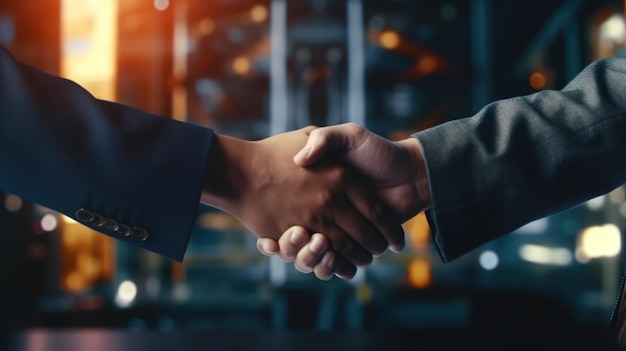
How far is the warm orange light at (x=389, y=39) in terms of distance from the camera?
Answer: 17.3 feet

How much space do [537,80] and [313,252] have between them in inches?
178

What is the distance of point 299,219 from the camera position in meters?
1.29

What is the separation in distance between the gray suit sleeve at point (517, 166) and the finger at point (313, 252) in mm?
247

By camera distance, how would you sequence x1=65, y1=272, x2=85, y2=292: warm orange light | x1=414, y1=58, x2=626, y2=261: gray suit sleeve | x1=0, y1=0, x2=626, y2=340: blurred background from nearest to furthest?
x1=414, y1=58, x2=626, y2=261: gray suit sleeve
x1=0, y1=0, x2=626, y2=340: blurred background
x1=65, y1=272, x2=85, y2=292: warm orange light

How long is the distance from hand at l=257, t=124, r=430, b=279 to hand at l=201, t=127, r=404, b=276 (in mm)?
33

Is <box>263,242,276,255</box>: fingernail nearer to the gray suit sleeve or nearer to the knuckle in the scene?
the knuckle

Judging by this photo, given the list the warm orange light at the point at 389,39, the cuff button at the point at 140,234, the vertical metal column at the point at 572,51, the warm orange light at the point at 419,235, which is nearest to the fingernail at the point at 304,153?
the cuff button at the point at 140,234

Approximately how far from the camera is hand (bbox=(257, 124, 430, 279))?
1253mm

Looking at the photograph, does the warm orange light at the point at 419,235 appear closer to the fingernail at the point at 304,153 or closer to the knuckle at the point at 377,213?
the knuckle at the point at 377,213

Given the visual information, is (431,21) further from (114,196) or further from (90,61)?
(114,196)

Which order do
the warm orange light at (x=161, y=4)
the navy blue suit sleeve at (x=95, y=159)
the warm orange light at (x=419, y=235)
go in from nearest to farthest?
the navy blue suit sleeve at (x=95, y=159) < the warm orange light at (x=161, y=4) < the warm orange light at (x=419, y=235)

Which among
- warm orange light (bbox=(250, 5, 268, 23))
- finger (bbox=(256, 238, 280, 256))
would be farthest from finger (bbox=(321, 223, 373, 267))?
warm orange light (bbox=(250, 5, 268, 23))

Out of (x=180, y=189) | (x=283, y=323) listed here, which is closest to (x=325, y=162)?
(x=180, y=189)

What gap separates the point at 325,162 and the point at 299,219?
14cm
